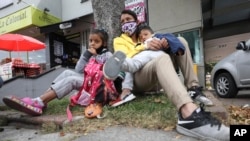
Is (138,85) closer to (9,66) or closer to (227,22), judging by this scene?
(9,66)

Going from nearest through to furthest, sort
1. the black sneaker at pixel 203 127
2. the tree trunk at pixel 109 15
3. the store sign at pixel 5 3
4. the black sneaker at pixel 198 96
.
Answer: the black sneaker at pixel 203 127, the black sneaker at pixel 198 96, the tree trunk at pixel 109 15, the store sign at pixel 5 3

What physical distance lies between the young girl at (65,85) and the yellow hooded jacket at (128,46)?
9.7 inches

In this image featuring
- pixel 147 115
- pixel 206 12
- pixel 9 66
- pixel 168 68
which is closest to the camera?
pixel 168 68

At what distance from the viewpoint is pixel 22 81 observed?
30.9 ft

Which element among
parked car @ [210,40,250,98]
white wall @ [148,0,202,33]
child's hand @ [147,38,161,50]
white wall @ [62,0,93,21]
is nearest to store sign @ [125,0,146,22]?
white wall @ [148,0,202,33]

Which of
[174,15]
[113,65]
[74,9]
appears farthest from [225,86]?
[74,9]

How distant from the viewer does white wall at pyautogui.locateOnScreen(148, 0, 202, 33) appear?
44.4 ft

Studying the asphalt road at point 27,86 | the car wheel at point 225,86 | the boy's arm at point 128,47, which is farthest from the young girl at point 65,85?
the asphalt road at point 27,86

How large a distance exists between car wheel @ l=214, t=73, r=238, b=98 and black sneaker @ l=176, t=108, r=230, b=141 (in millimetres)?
5766

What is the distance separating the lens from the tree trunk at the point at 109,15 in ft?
16.4

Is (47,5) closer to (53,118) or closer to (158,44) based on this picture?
(53,118)

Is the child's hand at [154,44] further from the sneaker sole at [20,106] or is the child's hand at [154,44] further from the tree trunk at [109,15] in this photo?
the sneaker sole at [20,106]

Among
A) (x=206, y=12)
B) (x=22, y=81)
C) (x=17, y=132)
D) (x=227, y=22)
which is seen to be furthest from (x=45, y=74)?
(x=227, y=22)

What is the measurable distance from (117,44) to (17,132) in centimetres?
157
